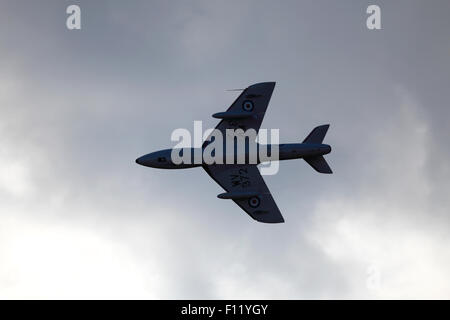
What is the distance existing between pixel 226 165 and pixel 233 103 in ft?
23.5

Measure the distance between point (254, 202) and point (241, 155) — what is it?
5738 mm

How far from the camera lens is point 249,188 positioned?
60562 mm

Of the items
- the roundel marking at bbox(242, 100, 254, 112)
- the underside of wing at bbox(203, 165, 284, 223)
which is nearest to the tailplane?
the underside of wing at bbox(203, 165, 284, 223)

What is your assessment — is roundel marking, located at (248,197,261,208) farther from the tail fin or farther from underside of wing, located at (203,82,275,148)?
the tail fin

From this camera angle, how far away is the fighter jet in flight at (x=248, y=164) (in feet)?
193

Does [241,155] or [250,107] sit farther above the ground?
[250,107]

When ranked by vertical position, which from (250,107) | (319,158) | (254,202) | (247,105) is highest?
(247,105)

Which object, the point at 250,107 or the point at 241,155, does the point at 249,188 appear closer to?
the point at 241,155

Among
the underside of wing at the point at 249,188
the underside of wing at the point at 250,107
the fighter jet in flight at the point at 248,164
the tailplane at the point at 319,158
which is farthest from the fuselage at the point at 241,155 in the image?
the underside of wing at the point at 250,107

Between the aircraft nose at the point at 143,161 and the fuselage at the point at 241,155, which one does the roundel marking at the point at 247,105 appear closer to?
the fuselage at the point at 241,155

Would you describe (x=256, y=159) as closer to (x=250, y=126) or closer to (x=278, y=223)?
(x=250, y=126)

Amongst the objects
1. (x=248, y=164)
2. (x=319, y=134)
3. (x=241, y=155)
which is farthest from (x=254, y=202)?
(x=319, y=134)

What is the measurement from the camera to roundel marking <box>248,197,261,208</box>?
60.5m

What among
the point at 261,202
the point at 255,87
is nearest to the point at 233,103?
the point at 255,87
